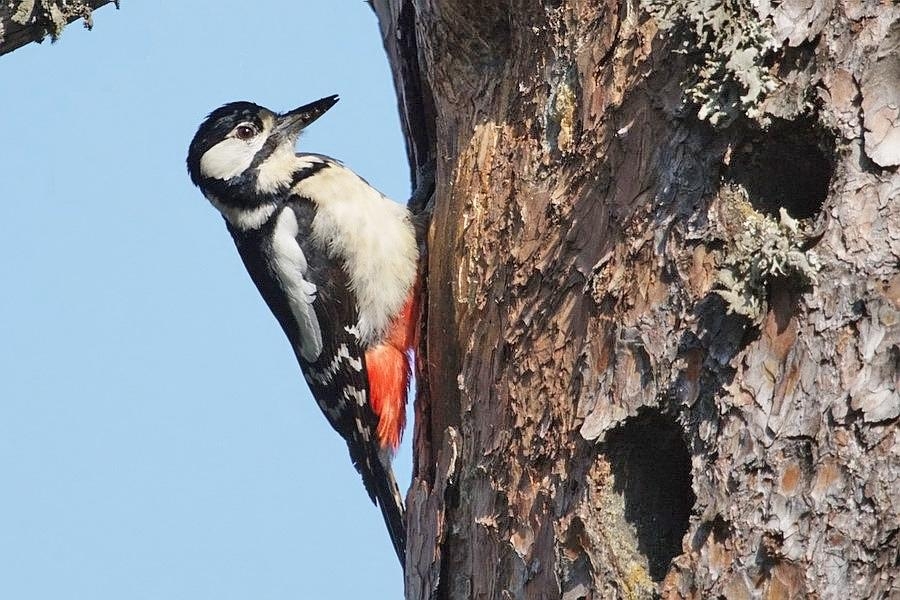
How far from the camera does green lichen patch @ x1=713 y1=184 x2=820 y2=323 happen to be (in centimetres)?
235

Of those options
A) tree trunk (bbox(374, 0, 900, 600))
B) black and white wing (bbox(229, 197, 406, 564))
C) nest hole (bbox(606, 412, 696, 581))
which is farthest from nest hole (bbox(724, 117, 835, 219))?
black and white wing (bbox(229, 197, 406, 564))

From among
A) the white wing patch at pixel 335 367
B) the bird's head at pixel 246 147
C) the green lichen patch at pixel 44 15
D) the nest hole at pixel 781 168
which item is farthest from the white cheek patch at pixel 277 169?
the nest hole at pixel 781 168

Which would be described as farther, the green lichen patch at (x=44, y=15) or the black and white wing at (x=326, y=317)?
the black and white wing at (x=326, y=317)

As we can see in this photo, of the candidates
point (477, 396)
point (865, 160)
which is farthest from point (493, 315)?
point (865, 160)

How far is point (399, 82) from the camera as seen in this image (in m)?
4.29

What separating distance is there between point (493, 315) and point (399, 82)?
142 centimetres

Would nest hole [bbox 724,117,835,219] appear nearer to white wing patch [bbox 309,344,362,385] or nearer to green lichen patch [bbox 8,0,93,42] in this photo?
green lichen patch [bbox 8,0,93,42]

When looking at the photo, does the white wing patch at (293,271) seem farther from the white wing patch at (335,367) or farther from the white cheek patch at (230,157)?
the white cheek patch at (230,157)

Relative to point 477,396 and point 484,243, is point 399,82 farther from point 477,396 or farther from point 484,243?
point 477,396

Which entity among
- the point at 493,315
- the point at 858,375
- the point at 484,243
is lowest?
the point at 858,375

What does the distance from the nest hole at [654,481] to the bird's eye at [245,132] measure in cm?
247

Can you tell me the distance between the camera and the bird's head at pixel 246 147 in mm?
4594

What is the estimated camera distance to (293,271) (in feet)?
14.8

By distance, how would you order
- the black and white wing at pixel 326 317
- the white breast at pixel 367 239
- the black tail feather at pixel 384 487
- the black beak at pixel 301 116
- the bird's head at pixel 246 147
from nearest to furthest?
the white breast at pixel 367 239 < the black tail feather at pixel 384 487 < the black and white wing at pixel 326 317 < the bird's head at pixel 246 147 < the black beak at pixel 301 116
